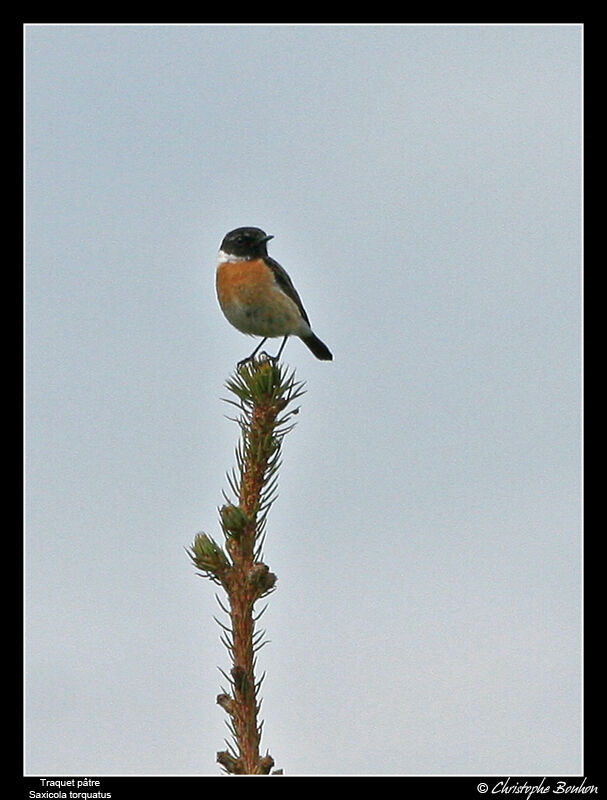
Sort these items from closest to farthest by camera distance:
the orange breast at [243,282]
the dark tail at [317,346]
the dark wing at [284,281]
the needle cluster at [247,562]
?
the needle cluster at [247,562] < the orange breast at [243,282] < the dark wing at [284,281] < the dark tail at [317,346]

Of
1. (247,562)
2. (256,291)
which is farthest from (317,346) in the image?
(247,562)

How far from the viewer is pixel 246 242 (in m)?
10.9

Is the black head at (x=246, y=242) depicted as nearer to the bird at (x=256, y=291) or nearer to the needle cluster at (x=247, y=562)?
the bird at (x=256, y=291)

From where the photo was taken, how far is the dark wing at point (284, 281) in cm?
1081

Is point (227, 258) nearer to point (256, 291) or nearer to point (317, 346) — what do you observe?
point (256, 291)

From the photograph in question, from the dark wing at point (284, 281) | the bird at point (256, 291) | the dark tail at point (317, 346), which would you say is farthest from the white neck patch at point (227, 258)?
the dark tail at point (317, 346)

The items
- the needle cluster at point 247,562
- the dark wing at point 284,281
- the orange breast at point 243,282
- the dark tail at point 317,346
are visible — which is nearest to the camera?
the needle cluster at point 247,562

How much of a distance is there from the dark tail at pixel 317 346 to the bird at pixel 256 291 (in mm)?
97

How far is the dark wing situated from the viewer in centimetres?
1081
